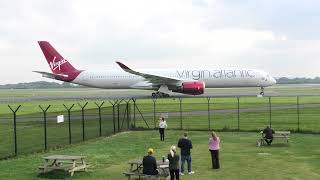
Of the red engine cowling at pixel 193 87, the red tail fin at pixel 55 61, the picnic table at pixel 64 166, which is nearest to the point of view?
the picnic table at pixel 64 166

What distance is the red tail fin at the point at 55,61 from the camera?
6525cm

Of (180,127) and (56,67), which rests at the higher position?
(56,67)

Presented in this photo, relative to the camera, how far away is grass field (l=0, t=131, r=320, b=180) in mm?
15438

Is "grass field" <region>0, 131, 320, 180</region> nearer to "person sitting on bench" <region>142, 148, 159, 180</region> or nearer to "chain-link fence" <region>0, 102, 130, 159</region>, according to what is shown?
"chain-link fence" <region>0, 102, 130, 159</region>

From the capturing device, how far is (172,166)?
46.0 feet

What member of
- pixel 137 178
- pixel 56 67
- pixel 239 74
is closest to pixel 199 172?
pixel 137 178

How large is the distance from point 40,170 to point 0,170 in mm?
1450

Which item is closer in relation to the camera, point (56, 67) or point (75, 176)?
point (75, 176)

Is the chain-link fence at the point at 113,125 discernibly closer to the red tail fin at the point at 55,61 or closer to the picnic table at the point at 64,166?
the picnic table at the point at 64,166

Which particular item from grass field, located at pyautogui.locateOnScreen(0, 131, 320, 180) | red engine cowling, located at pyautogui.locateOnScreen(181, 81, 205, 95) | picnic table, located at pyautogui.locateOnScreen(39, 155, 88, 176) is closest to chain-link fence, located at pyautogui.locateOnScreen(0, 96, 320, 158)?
grass field, located at pyautogui.locateOnScreen(0, 131, 320, 180)

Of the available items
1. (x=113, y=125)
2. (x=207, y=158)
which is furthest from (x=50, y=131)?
(x=207, y=158)

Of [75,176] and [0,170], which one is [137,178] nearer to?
[75,176]

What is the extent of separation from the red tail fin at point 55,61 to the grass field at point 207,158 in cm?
4022

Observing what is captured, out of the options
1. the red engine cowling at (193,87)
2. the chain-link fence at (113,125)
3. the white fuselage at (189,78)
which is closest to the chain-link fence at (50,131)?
the chain-link fence at (113,125)
